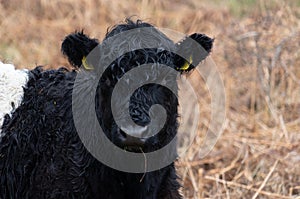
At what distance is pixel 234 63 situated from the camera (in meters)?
8.76

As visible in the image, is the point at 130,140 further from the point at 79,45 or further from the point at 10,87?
the point at 10,87

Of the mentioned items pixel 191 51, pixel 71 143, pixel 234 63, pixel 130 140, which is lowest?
pixel 130 140

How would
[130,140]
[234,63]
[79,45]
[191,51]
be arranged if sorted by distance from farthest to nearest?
[234,63], [191,51], [79,45], [130,140]

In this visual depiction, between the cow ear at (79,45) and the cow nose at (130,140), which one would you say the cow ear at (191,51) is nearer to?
the cow ear at (79,45)

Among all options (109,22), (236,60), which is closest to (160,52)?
(236,60)

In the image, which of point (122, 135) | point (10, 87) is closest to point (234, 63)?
point (10, 87)

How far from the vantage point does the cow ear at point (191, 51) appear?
4379 millimetres

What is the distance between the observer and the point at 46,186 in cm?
423

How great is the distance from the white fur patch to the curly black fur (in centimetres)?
5

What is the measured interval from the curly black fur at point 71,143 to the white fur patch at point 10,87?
0.05 metres

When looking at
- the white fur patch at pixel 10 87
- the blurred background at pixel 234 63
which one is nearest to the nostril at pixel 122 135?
the white fur patch at pixel 10 87

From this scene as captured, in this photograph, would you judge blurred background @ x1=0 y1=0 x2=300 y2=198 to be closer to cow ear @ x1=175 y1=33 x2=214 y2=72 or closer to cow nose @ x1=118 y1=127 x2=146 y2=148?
cow ear @ x1=175 y1=33 x2=214 y2=72

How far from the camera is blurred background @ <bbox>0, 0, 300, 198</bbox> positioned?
6574 millimetres

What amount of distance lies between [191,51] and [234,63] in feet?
14.4
